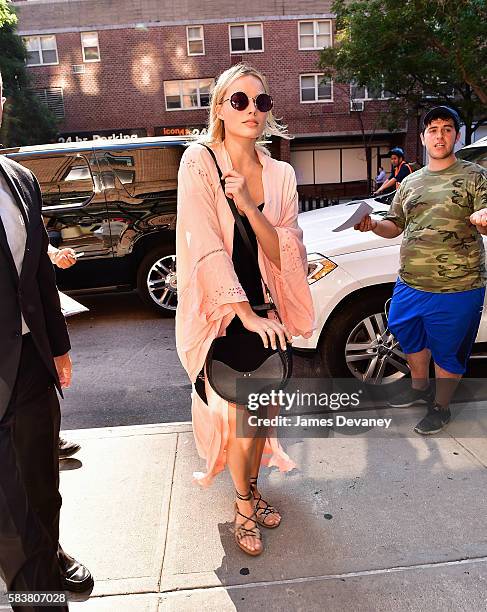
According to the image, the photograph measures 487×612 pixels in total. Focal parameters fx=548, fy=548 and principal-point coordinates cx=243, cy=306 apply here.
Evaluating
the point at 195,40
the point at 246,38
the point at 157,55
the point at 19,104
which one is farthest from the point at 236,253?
the point at 246,38

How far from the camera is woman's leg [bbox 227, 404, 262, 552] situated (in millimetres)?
2412

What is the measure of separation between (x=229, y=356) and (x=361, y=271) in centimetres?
174

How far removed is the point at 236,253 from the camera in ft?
7.59

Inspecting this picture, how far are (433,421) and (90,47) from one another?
29257mm

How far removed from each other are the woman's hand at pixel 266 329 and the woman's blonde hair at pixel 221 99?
0.79m

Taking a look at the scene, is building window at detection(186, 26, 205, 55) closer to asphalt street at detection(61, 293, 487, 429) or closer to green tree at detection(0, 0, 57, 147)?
green tree at detection(0, 0, 57, 147)

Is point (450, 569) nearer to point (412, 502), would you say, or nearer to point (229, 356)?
point (412, 502)

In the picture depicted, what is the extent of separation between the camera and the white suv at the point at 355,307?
3.76 m

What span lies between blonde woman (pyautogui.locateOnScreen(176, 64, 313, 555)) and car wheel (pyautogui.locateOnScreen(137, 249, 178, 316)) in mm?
4204

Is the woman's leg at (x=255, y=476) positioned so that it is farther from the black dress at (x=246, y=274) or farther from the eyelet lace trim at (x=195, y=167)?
the eyelet lace trim at (x=195, y=167)

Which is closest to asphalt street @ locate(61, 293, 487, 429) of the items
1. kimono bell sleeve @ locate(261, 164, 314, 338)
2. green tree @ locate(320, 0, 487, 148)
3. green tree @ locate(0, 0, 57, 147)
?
kimono bell sleeve @ locate(261, 164, 314, 338)

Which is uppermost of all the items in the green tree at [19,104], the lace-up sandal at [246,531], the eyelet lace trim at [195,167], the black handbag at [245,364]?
the green tree at [19,104]

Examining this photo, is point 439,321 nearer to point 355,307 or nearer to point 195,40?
point 355,307

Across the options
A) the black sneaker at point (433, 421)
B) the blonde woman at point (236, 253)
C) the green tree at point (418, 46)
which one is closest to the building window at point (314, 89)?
the green tree at point (418, 46)
